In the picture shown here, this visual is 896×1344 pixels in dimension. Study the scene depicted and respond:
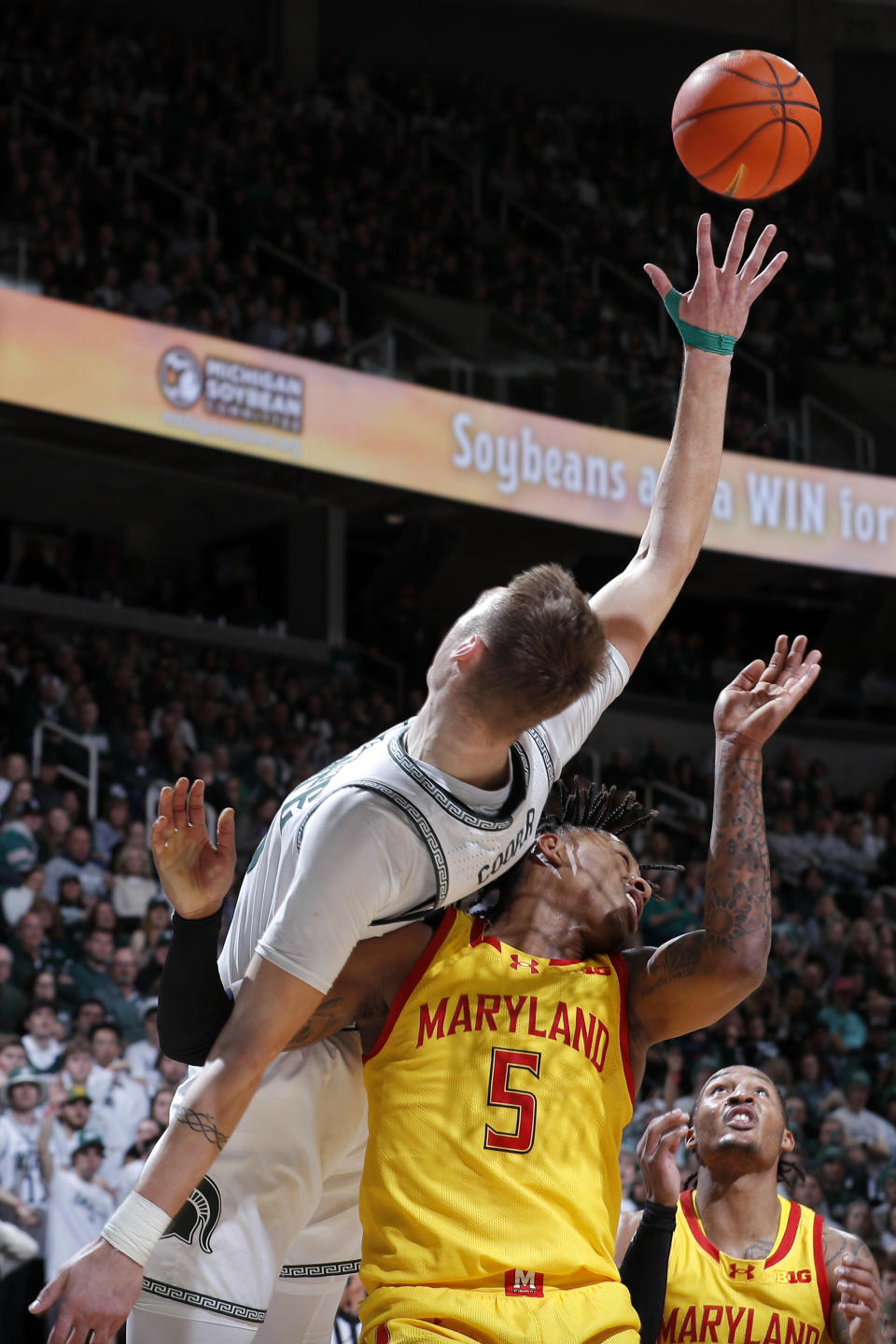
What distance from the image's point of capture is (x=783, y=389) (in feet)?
55.9

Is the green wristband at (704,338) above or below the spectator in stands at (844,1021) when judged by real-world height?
above

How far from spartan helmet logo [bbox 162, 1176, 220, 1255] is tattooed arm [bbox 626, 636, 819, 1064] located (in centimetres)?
91

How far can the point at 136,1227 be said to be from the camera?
255 cm

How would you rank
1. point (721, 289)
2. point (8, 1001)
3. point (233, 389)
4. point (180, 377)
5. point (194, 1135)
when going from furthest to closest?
point (233, 389), point (180, 377), point (8, 1001), point (721, 289), point (194, 1135)

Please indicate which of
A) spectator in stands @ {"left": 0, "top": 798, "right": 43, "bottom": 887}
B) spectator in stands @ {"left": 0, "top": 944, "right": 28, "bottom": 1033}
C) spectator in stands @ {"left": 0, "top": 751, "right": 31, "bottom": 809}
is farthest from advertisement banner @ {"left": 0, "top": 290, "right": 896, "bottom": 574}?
spectator in stands @ {"left": 0, "top": 944, "right": 28, "bottom": 1033}

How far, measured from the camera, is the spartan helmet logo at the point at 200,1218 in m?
3.10

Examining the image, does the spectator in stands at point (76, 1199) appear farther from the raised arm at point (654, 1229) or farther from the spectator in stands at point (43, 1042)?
the raised arm at point (654, 1229)

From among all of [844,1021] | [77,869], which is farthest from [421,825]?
[844,1021]

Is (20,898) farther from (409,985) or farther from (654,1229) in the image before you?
(409,985)

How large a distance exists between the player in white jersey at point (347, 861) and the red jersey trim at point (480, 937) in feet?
0.46

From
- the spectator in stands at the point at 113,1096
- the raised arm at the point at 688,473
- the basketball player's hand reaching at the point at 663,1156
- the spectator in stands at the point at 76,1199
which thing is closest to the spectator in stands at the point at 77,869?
the spectator in stands at the point at 113,1096

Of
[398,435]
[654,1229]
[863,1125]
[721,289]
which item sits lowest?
[863,1125]

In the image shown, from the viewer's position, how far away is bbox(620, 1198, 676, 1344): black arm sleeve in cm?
346

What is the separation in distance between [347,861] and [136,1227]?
26.3 inches
